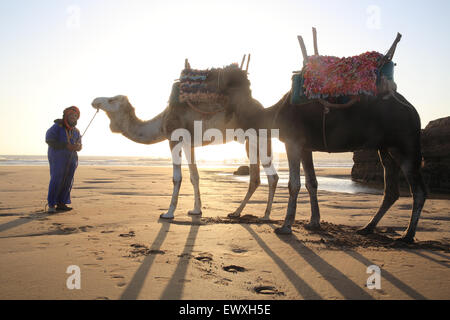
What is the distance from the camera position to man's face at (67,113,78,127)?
8273 millimetres

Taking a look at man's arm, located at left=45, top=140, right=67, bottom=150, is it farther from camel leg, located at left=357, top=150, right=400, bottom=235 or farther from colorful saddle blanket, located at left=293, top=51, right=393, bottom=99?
camel leg, located at left=357, top=150, right=400, bottom=235

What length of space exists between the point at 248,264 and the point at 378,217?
9.92 ft

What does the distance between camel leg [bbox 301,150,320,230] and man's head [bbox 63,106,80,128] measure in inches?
213

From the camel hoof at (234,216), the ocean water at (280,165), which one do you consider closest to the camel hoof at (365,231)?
the camel hoof at (234,216)

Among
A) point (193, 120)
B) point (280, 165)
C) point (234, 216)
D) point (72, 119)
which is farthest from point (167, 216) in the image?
point (280, 165)

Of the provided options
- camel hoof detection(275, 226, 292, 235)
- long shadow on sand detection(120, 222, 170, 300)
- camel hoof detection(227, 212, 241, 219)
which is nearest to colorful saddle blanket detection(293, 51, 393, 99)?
camel hoof detection(275, 226, 292, 235)

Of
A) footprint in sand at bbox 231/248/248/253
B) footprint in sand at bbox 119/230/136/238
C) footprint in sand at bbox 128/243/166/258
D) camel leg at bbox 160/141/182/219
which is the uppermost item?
camel leg at bbox 160/141/182/219

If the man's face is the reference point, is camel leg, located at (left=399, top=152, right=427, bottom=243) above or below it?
below

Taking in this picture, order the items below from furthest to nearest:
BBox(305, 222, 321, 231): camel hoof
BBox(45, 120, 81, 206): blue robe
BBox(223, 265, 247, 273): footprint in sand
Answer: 1. BBox(45, 120, 81, 206): blue robe
2. BBox(305, 222, 321, 231): camel hoof
3. BBox(223, 265, 247, 273): footprint in sand

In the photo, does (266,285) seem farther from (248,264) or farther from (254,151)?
(254,151)

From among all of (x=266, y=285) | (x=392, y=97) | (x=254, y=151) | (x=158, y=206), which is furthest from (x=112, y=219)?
(x=392, y=97)

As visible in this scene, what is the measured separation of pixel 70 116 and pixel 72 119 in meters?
0.08

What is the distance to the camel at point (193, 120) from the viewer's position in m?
6.93

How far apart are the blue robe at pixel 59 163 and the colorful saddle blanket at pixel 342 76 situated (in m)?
5.62
